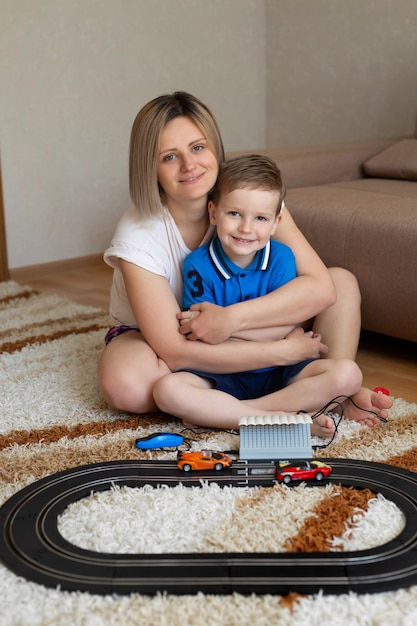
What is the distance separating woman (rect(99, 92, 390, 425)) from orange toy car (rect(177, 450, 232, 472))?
0.77 ft

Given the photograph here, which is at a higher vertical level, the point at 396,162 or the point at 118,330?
the point at 396,162

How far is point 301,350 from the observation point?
5.05ft

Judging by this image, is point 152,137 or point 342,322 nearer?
point 152,137

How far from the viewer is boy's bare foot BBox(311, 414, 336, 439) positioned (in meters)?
1.41

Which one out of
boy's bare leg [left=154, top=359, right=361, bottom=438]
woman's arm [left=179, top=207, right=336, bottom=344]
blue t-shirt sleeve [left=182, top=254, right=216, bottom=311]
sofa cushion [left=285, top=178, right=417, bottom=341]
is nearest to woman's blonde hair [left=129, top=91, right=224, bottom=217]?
blue t-shirt sleeve [left=182, top=254, right=216, bottom=311]

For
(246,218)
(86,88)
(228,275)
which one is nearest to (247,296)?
(228,275)

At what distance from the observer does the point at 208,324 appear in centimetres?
149

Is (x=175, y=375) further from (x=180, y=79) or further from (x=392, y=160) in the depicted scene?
(x=180, y=79)

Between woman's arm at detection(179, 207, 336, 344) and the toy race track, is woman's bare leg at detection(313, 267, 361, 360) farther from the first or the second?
the toy race track

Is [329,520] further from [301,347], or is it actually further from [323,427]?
[301,347]

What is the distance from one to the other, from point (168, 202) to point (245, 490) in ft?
2.06

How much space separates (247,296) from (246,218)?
17 cm

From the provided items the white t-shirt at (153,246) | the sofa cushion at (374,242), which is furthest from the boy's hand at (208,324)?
the sofa cushion at (374,242)

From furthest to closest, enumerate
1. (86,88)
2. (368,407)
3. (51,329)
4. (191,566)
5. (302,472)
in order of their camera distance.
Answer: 1. (86,88)
2. (51,329)
3. (368,407)
4. (302,472)
5. (191,566)
